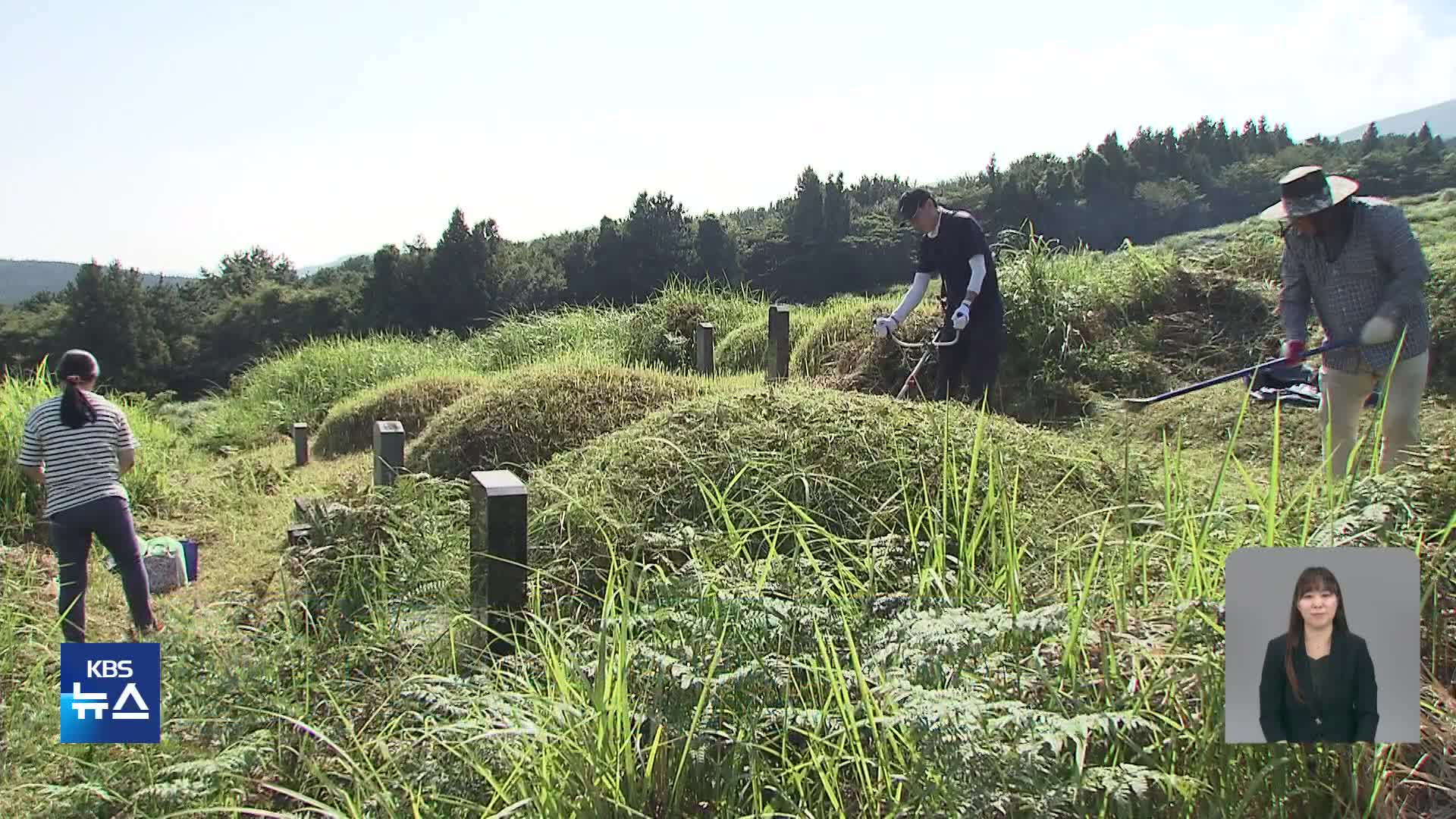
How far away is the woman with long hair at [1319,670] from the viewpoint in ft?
4.02

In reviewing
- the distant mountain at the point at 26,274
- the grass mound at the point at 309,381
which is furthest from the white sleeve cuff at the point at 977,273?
the distant mountain at the point at 26,274

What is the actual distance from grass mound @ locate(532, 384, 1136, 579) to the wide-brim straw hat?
3.75ft

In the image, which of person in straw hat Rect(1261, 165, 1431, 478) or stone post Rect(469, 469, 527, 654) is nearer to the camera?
stone post Rect(469, 469, 527, 654)

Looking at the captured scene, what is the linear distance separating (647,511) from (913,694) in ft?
5.93

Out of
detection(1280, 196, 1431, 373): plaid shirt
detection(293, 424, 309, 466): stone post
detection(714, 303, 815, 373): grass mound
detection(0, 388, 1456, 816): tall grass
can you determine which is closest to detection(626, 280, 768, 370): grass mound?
detection(714, 303, 815, 373): grass mound

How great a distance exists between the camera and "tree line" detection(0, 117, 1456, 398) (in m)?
23.5

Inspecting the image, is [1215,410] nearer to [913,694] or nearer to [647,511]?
[647,511]

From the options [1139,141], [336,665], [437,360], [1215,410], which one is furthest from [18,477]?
[1139,141]

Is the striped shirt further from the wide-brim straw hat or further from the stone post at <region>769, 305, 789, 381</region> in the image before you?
the wide-brim straw hat

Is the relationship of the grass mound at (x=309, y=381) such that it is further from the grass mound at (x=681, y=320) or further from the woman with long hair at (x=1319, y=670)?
the woman with long hair at (x=1319, y=670)

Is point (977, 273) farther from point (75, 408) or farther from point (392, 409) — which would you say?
point (392, 409)

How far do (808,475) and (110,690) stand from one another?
79.8 inches

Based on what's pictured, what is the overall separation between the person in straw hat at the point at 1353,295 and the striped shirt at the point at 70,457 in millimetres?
4987

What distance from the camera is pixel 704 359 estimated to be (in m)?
9.04
